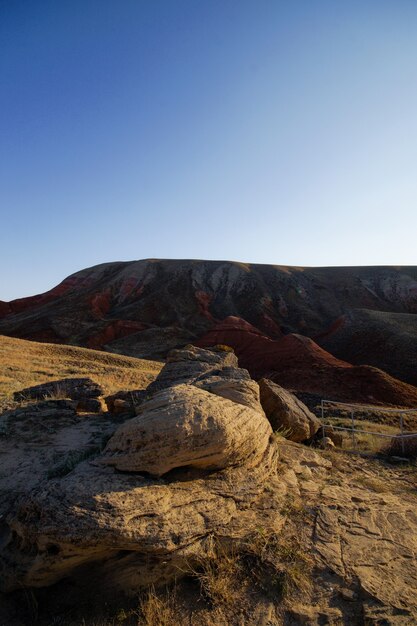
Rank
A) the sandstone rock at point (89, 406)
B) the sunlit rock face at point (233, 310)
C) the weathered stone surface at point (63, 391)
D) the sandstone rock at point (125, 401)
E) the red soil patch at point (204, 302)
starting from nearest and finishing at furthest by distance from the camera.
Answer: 1. the sandstone rock at point (125, 401)
2. the sandstone rock at point (89, 406)
3. the weathered stone surface at point (63, 391)
4. the sunlit rock face at point (233, 310)
5. the red soil patch at point (204, 302)

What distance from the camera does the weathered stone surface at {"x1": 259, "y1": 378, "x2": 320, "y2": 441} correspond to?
8.93 m

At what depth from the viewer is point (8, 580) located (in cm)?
399

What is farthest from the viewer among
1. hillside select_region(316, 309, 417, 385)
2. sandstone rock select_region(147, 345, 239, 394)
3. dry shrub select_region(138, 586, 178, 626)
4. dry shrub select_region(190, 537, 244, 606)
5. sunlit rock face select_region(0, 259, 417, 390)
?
sunlit rock face select_region(0, 259, 417, 390)

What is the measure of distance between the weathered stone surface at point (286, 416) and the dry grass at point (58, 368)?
218 inches

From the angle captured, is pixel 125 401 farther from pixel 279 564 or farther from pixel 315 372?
pixel 315 372

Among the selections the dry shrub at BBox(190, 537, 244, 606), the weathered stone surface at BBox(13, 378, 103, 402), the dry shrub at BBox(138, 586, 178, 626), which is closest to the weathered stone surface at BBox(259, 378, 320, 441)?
the dry shrub at BBox(190, 537, 244, 606)

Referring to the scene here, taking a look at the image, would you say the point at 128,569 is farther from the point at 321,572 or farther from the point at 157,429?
the point at 321,572

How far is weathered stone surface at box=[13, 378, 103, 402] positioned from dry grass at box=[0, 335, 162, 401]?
0.53 metres

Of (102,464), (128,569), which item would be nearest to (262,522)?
(128,569)

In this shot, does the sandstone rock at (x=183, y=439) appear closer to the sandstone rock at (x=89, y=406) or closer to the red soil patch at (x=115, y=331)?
the sandstone rock at (x=89, y=406)

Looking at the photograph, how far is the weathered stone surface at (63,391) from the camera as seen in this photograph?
10.5 m

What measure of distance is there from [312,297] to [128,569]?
194ft

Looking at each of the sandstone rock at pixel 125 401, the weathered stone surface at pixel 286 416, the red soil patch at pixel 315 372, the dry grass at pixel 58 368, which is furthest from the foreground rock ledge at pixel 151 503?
the red soil patch at pixel 315 372

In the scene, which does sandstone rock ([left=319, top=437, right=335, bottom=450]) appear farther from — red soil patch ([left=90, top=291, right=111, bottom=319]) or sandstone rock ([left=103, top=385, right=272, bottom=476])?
red soil patch ([left=90, top=291, right=111, bottom=319])
